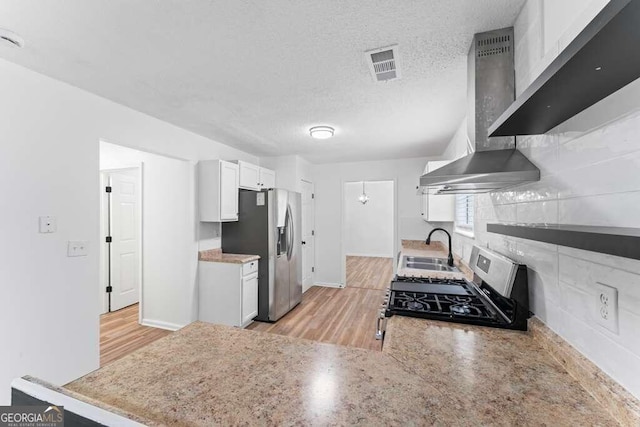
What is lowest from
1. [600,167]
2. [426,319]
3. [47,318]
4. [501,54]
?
[47,318]

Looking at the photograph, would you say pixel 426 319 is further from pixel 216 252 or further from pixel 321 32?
pixel 216 252

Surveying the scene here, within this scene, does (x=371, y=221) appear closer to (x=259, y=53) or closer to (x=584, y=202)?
(x=259, y=53)

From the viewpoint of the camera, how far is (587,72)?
67 cm

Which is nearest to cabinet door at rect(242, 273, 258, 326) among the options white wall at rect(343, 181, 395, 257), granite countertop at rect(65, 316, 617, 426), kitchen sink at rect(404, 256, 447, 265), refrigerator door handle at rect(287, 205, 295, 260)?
refrigerator door handle at rect(287, 205, 295, 260)

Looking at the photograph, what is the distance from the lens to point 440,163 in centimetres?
339

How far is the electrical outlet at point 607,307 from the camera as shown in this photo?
31.9 inches

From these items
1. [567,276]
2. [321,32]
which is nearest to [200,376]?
[567,276]

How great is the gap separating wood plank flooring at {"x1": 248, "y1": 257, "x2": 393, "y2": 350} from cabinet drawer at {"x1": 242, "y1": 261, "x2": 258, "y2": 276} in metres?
0.71

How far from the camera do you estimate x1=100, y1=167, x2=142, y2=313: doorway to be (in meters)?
4.12

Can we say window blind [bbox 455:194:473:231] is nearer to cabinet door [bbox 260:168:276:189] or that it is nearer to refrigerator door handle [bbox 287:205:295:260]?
refrigerator door handle [bbox 287:205:295:260]

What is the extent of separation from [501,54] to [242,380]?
1.98 metres

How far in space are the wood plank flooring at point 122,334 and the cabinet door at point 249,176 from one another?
2133 mm

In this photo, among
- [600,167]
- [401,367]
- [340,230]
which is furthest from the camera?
[340,230]

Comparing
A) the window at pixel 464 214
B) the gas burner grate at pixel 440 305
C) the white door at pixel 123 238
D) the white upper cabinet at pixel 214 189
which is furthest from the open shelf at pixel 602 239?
the white door at pixel 123 238
